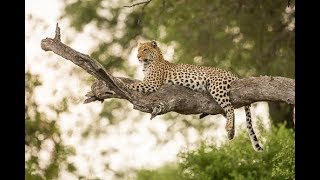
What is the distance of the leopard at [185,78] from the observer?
24.9ft

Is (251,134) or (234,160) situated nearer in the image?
(251,134)

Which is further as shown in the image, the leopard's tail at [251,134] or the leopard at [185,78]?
the leopard's tail at [251,134]

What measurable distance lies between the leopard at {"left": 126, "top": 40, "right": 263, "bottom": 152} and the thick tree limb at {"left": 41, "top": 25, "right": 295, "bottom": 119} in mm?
77

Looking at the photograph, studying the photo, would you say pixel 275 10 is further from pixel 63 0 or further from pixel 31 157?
pixel 31 157

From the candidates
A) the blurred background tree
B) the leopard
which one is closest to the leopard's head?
the leopard

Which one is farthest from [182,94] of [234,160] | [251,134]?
[234,160]

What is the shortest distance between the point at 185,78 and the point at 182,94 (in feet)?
0.82

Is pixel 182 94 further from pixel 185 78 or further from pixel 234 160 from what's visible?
pixel 234 160

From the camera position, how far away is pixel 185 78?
307 inches

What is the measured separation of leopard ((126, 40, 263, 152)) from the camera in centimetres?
759

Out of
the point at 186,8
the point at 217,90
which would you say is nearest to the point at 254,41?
the point at 186,8

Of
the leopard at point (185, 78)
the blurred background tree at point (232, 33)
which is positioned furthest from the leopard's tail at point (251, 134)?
the blurred background tree at point (232, 33)

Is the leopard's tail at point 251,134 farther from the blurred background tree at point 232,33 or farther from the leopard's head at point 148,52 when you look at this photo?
the blurred background tree at point 232,33

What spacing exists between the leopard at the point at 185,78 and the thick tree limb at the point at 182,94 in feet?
0.25
